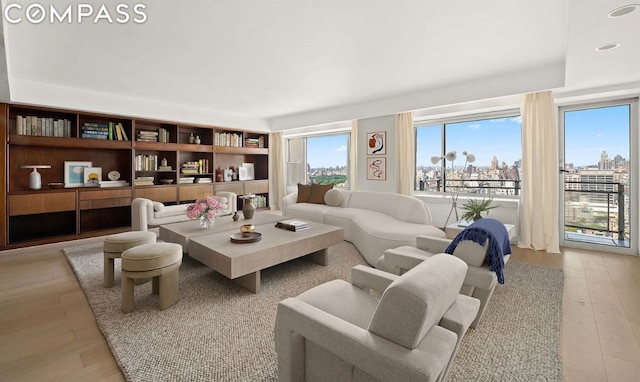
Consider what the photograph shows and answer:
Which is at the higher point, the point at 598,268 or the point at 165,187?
the point at 165,187

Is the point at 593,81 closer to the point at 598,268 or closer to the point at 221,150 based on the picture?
the point at 598,268

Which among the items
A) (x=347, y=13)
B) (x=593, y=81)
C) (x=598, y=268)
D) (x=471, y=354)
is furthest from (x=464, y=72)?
(x=471, y=354)

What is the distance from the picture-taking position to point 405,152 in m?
5.20

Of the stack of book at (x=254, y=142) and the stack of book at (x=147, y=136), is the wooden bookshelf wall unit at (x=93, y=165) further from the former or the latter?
the stack of book at (x=254, y=142)

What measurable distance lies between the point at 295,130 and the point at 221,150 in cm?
192

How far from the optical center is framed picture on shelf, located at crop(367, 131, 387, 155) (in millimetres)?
5507

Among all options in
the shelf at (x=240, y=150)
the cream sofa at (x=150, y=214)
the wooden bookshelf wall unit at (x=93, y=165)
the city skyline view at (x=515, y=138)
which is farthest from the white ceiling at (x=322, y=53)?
the cream sofa at (x=150, y=214)

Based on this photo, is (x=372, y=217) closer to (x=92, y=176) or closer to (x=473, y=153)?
(x=473, y=153)

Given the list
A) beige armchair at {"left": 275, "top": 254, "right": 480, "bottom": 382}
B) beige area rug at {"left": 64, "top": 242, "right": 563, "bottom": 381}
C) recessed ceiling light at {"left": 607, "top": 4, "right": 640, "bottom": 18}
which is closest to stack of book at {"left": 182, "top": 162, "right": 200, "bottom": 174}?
beige area rug at {"left": 64, "top": 242, "right": 563, "bottom": 381}

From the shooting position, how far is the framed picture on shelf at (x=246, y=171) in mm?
6922

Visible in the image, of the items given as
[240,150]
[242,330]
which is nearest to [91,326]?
[242,330]

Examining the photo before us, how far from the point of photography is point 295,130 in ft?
23.7

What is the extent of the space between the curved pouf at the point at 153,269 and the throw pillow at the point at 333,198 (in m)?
2.94

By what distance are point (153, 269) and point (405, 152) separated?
4.34m
